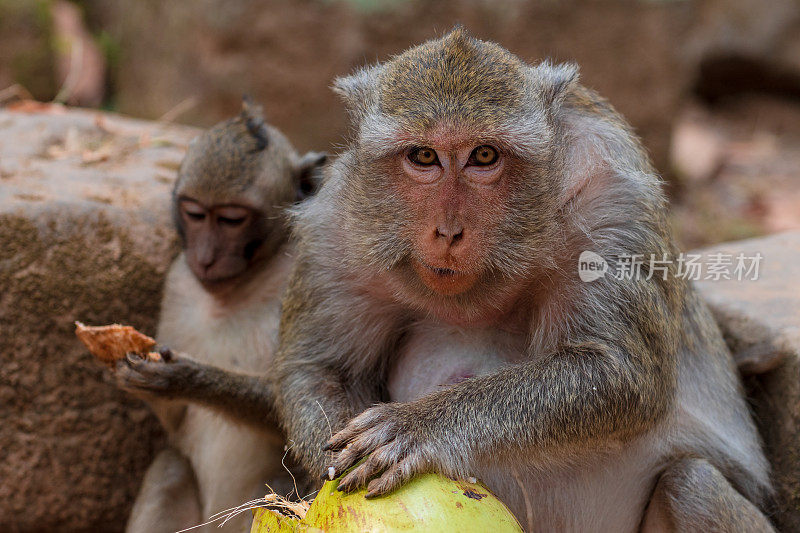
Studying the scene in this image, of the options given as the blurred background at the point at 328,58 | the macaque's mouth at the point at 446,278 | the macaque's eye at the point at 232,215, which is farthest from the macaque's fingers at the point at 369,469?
the blurred background at the point at 328,58

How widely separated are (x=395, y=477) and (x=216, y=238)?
6.95ft

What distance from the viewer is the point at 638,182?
3.68 m

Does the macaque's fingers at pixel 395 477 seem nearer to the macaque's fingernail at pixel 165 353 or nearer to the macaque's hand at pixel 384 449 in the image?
the macaque's hand at pixel 384 449

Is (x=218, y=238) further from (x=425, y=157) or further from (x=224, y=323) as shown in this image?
(x=425, y=157)

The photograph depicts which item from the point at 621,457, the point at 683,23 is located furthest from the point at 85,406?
the point at 683,23

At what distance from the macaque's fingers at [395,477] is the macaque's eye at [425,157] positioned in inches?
42.2

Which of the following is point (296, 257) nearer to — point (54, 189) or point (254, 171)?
point (254, 171)

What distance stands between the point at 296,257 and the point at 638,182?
158cm

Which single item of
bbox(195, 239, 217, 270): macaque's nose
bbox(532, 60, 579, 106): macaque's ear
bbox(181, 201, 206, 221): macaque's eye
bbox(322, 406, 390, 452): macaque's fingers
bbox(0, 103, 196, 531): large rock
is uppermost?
bbox(532, 60, 579, 106): macaque's ear

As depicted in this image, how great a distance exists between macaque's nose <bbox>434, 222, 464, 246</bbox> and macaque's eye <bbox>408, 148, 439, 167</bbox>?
27cm

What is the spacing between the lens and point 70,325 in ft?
16.0

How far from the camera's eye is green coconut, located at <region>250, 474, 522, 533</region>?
2836mm

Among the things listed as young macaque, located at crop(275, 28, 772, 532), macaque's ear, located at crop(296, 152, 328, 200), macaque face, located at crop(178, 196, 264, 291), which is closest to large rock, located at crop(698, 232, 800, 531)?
young macaque, located at crop(275, 28, 772, 532)

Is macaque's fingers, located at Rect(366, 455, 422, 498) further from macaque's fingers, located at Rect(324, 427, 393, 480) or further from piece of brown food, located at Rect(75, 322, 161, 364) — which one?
piece of brown food, located at Rect(75, 322, 161, 364)
